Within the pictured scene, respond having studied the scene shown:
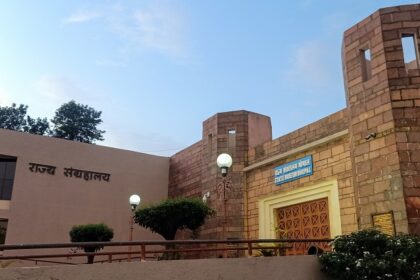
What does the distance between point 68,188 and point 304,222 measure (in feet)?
25.5

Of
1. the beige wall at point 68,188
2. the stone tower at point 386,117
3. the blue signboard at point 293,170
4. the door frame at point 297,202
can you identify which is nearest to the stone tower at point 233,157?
the door frame at point 297,202

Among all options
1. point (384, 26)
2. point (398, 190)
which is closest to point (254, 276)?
point (398, 190)

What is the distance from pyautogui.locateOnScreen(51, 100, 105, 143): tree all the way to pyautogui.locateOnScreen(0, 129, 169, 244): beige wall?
1091cm

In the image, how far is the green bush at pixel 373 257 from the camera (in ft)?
20.1

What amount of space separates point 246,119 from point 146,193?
198 inches

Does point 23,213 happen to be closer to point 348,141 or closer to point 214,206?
point 214,206

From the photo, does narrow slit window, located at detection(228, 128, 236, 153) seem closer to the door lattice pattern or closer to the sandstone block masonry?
the sandstone block masonry

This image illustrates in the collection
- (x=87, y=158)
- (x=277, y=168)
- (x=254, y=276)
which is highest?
(x=87, y=158)

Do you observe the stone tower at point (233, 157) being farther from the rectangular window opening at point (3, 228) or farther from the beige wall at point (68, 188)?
the rectangular window opening at point (3, 228)

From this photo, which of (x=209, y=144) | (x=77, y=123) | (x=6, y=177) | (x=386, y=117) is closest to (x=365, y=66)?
(x=386, y=117)

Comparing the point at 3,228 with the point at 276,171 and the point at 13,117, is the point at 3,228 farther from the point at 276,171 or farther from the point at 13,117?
the point at 13,117

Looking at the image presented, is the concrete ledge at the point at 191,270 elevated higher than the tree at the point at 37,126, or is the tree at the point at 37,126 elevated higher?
the tree at the point at 37,126

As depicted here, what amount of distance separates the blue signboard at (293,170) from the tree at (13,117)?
17.8m

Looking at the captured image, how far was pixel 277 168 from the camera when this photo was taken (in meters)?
11.8
